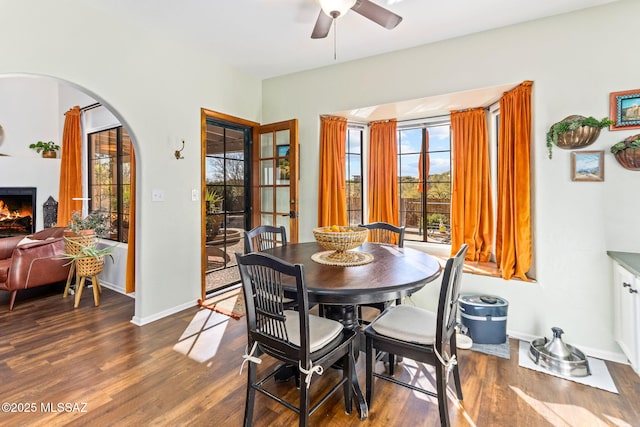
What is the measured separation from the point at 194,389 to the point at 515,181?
9.85ft

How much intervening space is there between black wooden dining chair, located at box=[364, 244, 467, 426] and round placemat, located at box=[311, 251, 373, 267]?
36 cm

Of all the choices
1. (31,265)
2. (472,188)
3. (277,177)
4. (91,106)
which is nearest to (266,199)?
(277,177)

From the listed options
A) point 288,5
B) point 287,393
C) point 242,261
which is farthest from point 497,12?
point 287,393

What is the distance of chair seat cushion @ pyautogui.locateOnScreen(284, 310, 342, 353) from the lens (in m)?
1.56

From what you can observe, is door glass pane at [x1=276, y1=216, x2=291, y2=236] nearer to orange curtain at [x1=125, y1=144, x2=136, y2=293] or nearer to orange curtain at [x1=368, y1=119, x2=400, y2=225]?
orange curtain at [x1=368, y1=119, x2=400, y2=225]

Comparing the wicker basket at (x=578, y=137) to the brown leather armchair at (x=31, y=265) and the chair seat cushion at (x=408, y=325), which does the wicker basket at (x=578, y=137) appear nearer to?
the chair seat cushion at (x=408, y=325)

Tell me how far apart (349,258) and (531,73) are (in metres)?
2.27

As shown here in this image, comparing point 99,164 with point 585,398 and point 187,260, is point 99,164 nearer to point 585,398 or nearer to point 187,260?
point 187,260

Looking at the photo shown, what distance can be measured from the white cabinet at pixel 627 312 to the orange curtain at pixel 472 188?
42.7 inches

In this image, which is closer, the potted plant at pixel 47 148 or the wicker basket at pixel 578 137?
the wicker basket at pixel 578 137

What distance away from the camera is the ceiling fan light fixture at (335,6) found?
1.96m

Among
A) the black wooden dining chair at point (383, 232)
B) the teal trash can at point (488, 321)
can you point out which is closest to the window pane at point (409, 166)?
the black wooden dining chair at point (383, 232)

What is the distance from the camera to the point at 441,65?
9.93 feet

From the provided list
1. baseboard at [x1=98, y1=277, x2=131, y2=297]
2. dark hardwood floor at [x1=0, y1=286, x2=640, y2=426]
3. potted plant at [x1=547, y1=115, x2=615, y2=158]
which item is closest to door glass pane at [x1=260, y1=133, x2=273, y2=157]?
dark hardwood floor at [x1=0, y1=286, x2=640, y2=426]
